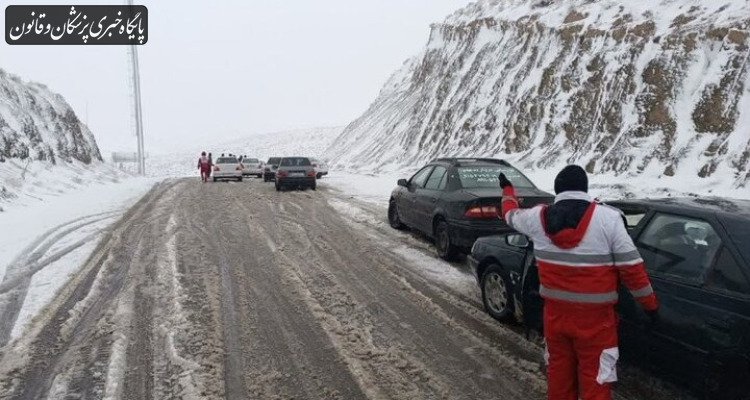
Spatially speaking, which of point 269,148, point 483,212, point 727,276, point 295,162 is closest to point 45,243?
point 483,212

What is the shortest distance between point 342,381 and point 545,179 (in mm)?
15546

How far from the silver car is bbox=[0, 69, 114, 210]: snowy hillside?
5696 mm

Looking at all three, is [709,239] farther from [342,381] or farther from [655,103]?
[655,103]

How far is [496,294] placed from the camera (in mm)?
5562

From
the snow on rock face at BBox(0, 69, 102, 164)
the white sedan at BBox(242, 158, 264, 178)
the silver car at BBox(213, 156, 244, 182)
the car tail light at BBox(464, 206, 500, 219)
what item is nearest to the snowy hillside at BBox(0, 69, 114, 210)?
the snow on rock face at BBox(0, 69, 102, 164)

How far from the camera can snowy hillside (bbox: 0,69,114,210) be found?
1738 centimetres

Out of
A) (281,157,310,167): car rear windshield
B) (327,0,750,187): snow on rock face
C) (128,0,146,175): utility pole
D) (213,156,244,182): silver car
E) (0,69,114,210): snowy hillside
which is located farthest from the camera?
(128,0,146,175): utility pole

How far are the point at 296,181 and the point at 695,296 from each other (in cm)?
1812

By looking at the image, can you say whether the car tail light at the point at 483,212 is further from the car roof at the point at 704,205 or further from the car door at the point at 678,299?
the car door at the point at 678,299

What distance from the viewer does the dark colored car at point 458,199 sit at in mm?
7730

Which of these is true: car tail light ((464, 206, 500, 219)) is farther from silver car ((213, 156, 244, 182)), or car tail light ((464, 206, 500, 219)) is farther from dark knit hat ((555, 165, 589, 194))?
silver car ((213, 156, 244, 182))

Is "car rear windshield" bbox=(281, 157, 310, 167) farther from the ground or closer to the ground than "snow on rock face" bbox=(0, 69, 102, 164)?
closer to the ground

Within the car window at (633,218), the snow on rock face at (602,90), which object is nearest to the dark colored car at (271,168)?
the snow on rock face at (602,90)

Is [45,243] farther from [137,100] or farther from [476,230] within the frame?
[137,100]
